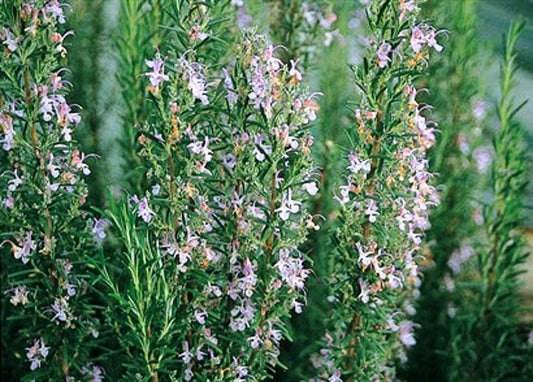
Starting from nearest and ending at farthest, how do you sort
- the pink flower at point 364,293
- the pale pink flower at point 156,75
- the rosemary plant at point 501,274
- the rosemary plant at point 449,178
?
1. the pale pink flower at point 156,75
2. the pink flower at point 364,293
3. the rosemary plant at point 501,274
4. the rosemary plant at point 449,178

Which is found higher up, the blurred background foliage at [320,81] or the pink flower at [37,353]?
the blurred background foliage at [320,81]

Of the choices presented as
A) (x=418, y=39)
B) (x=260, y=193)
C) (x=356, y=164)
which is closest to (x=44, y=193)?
(x=260, y=193)

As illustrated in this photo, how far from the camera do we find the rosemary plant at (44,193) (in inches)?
50.5

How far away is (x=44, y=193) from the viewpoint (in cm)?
132

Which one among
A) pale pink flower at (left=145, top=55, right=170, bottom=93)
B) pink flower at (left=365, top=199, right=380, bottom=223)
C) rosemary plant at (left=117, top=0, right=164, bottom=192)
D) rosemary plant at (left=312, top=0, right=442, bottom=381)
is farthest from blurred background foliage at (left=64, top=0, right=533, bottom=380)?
pale pink flower at (left=145, top=55, right=170, bottom=93)

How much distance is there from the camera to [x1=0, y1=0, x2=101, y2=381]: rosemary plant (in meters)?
1.28

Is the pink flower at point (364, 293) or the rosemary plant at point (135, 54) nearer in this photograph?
the pink flower at point (364, 293)

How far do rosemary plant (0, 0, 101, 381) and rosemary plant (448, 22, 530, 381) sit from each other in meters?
0.79

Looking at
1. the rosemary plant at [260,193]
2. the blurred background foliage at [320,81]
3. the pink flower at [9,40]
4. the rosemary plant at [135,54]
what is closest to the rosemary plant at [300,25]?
the blurred background foliage at [320,81]

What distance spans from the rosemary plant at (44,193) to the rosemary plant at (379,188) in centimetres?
40

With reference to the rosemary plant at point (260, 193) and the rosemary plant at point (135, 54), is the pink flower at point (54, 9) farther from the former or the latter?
the rosemary plant at point (135, 54)

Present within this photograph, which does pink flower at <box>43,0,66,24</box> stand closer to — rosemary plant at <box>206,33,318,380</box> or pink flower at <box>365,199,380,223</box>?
rosemary plant at <box>206,33,318,380</box>

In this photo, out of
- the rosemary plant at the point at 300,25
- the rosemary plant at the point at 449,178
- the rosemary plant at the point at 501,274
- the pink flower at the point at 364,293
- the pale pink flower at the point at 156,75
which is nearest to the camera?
the pale pink flower at the point at 156,75

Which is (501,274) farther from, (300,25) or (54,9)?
(54,9)
